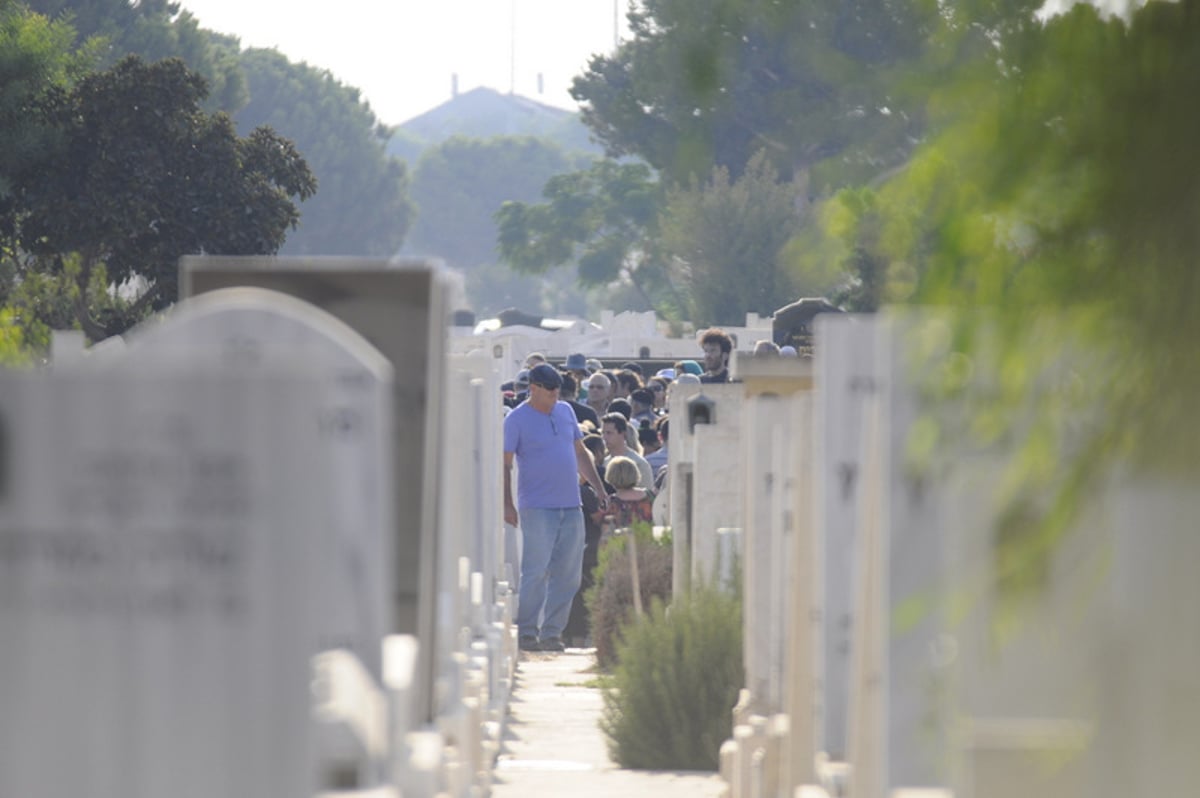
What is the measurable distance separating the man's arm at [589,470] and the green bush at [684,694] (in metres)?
5.20

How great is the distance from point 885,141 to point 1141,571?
0.82 m

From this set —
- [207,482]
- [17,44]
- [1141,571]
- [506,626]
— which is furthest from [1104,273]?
[17,44]

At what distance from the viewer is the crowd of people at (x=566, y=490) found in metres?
13.0

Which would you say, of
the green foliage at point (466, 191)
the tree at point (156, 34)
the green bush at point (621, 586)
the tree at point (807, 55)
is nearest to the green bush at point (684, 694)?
the green bush at point (621, 586)

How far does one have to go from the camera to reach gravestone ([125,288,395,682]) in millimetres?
3957

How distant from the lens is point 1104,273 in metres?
2.95

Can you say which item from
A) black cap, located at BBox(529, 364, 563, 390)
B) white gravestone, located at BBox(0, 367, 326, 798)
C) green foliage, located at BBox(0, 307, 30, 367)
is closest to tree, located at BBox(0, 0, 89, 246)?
black cap, located at BBox(529, 364, 563, 390)

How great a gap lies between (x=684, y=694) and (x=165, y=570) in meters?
5.54

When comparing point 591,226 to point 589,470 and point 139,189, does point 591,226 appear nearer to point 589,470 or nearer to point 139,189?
point 139,189

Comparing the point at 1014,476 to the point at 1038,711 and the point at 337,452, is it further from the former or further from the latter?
the point at 337,452

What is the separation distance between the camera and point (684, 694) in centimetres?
A: 838

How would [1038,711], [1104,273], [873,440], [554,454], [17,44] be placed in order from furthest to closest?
[17,44], [554,454], [873,440], [1038,711], [1104,273]

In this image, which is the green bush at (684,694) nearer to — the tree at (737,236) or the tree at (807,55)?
the tree at (807,55)

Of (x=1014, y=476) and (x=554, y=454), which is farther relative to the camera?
(x=554, y=454)
